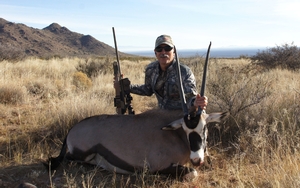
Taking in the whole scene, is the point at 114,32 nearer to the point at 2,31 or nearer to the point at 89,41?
the point at 2,31

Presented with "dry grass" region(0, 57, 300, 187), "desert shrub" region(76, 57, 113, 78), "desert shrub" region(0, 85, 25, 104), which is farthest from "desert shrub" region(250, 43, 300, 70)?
"desert shrub" region(0, 85, 25, 104)

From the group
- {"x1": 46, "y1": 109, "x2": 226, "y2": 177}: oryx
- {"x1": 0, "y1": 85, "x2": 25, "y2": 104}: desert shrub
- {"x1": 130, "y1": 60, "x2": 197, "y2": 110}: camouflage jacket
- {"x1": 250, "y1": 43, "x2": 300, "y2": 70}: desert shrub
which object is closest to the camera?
{"x1": 46, "y1": 109, "x2": 226, "y2": 177}: oryx

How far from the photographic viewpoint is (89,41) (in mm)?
89562

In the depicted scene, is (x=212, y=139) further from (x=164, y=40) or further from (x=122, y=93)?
(x=164, y=40)

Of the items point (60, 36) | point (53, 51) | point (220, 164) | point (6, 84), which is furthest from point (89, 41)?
point (220, 164)

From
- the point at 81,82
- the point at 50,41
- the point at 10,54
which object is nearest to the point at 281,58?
the point at 81,82

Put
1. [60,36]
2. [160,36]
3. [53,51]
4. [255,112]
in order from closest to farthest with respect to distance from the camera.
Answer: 1. [160,36]
2. [255,112]
3. [53,51]
4. [60,36]

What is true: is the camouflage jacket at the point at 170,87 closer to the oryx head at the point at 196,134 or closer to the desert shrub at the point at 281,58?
the oryx head at the point at 196,134

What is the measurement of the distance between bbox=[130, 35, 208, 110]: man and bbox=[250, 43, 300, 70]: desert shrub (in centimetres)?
1056

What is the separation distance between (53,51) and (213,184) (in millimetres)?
70348

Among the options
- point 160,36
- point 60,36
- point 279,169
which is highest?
point 60,36

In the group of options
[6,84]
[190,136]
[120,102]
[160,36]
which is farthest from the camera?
[6,84]

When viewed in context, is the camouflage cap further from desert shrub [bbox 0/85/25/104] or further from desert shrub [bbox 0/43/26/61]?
desert shrub [bbox 0/43/26/61]

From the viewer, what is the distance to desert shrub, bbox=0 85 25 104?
8.41m
